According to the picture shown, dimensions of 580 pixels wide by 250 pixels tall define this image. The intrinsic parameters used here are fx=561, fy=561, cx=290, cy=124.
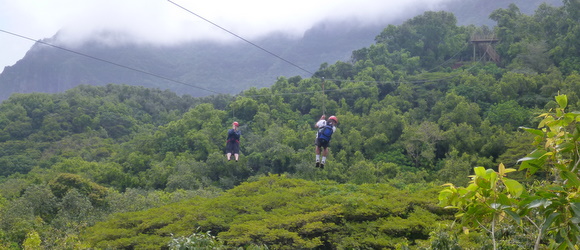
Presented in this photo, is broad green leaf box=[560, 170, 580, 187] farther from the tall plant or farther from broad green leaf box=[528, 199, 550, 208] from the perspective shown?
broad green leaf box=[528, 199, 550, 208]

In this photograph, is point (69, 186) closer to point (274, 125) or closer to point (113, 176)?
point (113, 176)

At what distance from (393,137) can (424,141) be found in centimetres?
282

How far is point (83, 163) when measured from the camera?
30.5 metres

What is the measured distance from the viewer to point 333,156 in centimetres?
2973

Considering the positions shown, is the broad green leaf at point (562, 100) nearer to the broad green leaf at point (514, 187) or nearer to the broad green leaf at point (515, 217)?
the broad green leaf at point (514, 187)

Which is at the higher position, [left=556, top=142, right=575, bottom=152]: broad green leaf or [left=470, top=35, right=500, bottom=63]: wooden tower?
[left=470, top=35, right=500, bottom=63]: wooden tower

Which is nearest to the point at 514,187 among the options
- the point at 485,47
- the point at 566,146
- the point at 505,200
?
the point at 505,200

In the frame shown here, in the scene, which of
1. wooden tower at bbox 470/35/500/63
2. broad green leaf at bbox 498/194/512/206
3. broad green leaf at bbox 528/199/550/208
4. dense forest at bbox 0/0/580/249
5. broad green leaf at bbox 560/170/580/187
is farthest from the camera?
wooden tower at bbox 470/35/500/63

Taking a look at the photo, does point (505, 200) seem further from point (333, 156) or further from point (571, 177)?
point (333, 156)

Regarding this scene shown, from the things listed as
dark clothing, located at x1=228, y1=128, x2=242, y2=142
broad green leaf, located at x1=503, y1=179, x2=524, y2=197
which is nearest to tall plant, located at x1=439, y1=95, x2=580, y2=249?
broad green leaf, located at x1=503, y1=179, x2=524, y2=197

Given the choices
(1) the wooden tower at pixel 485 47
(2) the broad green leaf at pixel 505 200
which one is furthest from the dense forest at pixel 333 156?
(1) the wooden tower at pixel 485 47

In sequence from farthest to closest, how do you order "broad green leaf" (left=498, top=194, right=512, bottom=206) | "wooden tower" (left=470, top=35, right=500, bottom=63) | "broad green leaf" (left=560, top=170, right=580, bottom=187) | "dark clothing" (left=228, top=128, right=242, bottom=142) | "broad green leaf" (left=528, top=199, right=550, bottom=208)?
"wooden tower" (left=470, top=35, right=500, bottom=63)
"dark clothing" (left=228, top=128, right=242, bottom=142)
"broad green leaf" (left=498, top=194, right=512, bottom=206)
"broad green leaf" (left=560, top=170, right=580, bottom=187)
"broad green leaf" (left=528, top=199, right=550, bottom=208)

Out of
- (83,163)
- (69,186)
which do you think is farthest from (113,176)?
(69,186)

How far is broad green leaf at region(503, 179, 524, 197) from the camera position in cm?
265
